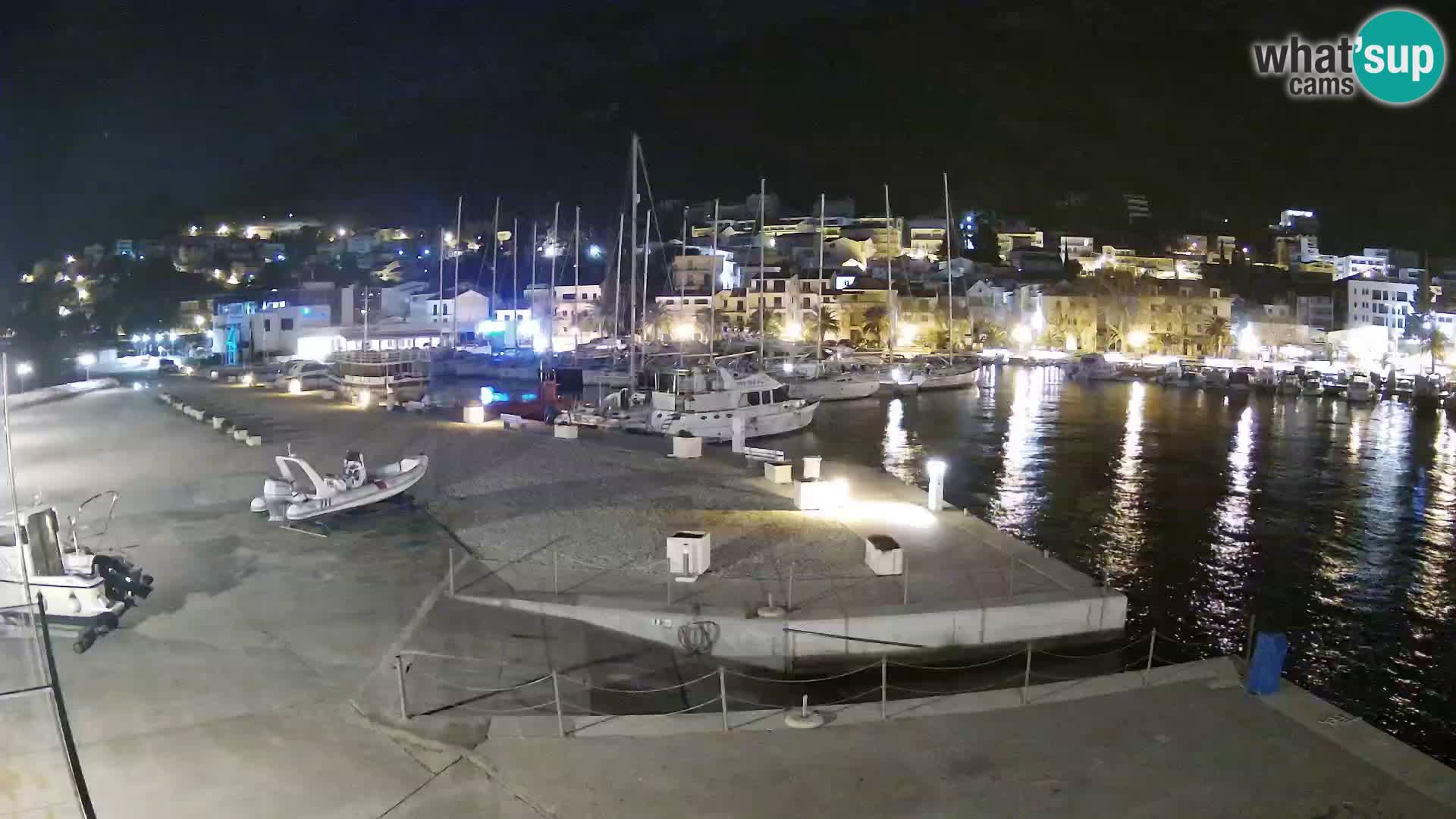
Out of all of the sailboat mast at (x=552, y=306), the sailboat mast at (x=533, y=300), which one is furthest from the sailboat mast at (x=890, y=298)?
the sailboat mast at (x=533, y=300)

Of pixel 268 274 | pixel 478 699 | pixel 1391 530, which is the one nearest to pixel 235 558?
pixel 478 699

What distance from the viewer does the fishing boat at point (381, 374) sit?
40469 millimetres

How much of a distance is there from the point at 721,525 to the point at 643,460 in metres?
7.15

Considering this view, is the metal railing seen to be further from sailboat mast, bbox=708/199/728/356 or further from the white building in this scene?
the white building

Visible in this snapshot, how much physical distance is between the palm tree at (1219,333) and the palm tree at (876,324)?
37.3 meters

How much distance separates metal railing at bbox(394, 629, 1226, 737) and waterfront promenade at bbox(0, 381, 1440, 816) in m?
0.33

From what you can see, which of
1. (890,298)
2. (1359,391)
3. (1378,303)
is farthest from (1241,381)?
(1378,303)

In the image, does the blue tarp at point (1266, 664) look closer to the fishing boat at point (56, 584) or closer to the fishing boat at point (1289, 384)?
the fishing boat at point (56, 584)

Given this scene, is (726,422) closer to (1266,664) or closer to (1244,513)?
(1244,513)

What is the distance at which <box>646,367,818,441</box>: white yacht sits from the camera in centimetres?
3400

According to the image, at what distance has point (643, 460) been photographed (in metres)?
22.0

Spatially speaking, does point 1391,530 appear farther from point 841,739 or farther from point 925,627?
point 841,739

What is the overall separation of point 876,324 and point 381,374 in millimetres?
65714

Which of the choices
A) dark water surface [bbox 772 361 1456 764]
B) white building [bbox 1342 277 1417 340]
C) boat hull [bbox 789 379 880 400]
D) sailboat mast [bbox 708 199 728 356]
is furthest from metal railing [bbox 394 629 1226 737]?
white building [bbox 1342 277 1417 340]
